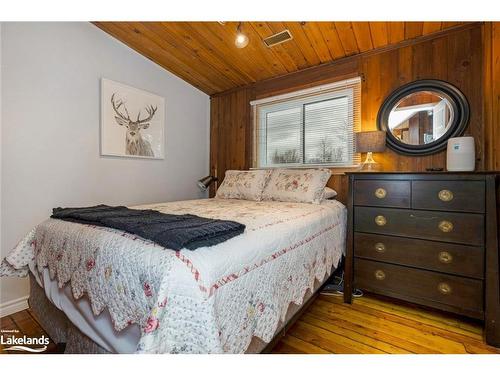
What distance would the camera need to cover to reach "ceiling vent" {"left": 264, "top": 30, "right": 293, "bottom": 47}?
215 cm

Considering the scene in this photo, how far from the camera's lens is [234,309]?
3.01 ft

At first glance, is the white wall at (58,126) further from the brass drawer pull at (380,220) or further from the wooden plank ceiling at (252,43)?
the brass drawer pull at (380,220)

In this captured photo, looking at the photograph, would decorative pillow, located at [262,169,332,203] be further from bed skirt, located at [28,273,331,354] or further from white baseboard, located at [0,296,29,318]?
white baseboard, located at [0,296,29,318]

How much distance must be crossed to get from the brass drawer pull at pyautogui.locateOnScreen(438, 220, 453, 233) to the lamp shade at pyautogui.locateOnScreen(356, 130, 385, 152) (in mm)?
765

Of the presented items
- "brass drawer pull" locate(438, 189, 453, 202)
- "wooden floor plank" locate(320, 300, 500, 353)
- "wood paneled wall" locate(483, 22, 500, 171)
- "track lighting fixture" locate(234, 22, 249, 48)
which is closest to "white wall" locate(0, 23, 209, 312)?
"track lighting fixture" locate(234, 22, 249, 48)

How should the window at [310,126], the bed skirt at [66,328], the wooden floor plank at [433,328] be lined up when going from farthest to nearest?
the window at [310,126], the wooden floor plank at [433,328], the bed skirt at [66,328]

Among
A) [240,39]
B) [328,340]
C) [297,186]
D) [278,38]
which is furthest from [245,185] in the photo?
[328,340]

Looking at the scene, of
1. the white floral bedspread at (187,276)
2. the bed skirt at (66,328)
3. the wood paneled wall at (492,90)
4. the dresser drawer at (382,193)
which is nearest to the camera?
the white floral bedspread at (187,276)

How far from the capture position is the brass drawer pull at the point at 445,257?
154 centimetres

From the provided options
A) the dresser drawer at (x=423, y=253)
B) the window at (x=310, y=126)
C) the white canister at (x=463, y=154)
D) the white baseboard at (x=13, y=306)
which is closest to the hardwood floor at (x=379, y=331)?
the dresser drawer at (x=423, y=253)

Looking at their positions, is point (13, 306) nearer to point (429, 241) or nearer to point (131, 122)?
point (131, 122)

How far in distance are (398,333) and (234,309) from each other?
4.06 ft

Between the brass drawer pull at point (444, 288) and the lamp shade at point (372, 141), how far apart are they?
109 cm

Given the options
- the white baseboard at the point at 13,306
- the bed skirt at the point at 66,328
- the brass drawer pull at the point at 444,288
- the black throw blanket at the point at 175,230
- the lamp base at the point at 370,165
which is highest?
the lamp base at the point at 370,165
